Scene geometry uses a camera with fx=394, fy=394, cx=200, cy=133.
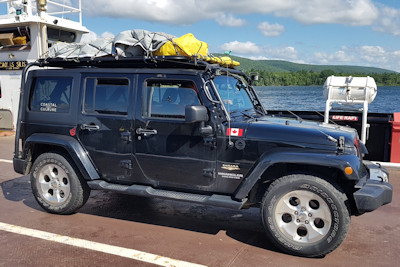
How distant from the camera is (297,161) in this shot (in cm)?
407

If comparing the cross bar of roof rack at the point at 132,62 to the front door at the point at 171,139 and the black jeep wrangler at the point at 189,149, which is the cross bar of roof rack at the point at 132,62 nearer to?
the black jeep wrangler at the point at 189,149

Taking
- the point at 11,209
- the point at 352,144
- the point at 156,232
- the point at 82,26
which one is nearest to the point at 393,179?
the point at 352,144

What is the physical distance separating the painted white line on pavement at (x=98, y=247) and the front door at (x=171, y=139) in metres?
0.91

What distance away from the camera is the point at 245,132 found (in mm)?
4355

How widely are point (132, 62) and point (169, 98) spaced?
29.5 inches

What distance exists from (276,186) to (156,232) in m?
1.63


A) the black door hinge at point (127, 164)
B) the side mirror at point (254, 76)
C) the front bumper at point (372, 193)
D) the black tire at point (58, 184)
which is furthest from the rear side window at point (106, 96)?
the front bumper at point (372, 193)

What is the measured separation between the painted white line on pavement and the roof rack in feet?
7.11

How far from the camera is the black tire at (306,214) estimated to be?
3988 millimetres

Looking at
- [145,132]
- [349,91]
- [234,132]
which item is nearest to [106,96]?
[145,132]

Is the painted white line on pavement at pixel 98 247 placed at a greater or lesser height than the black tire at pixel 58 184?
lesser

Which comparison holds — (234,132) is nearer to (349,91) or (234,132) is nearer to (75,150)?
(75,150)

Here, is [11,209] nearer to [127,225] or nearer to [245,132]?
[127,225]

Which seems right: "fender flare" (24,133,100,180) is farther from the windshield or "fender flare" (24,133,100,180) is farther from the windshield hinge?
the windshield hinge
